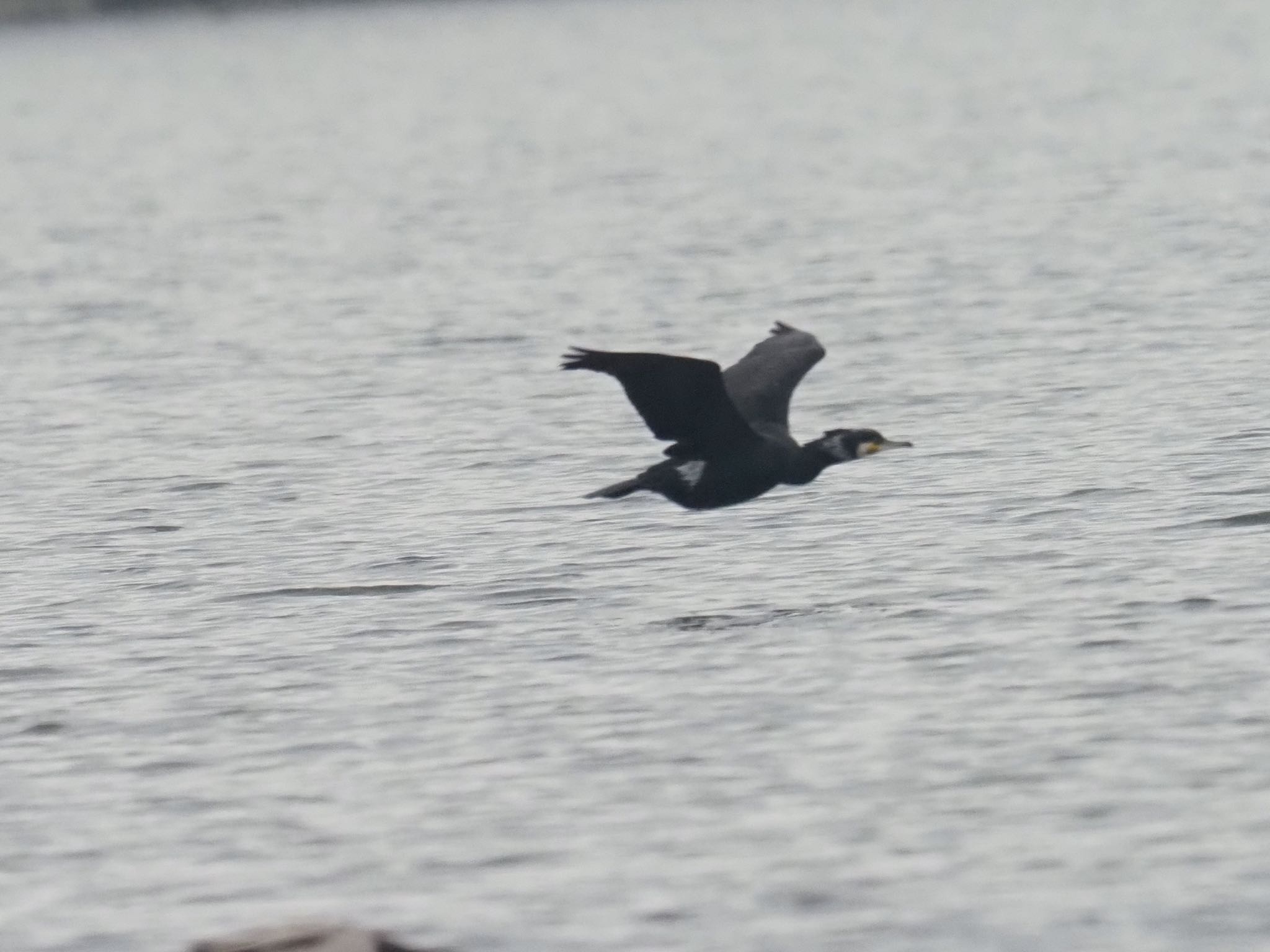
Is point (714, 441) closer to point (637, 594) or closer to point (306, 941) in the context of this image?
point (637, 594)

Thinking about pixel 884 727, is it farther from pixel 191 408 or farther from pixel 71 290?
pixel 71 290

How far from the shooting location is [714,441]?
1347cm


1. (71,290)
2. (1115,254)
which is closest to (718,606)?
(1115,254)

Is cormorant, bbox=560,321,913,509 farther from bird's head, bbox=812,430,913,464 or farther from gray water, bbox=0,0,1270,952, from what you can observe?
gray water, bbox=0,0,1270,952

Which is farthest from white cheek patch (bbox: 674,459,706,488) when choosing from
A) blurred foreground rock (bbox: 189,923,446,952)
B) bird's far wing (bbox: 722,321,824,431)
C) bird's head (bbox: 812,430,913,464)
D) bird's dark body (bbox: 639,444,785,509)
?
blurred foreground rock (bbox: 189,923,446,952)

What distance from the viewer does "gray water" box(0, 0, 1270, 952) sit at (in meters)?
9.64

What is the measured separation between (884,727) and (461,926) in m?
2.64

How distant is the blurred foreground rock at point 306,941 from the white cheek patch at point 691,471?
5287 millimetres

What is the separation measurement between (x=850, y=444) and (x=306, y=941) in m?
6.07

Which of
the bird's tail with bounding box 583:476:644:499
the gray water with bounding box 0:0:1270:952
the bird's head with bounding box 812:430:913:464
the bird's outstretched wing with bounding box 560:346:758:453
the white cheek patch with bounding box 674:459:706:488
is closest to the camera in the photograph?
the gray water with bounding box 0:0:1270:952

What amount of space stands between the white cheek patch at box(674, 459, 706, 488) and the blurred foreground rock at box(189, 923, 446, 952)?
529 centimetres

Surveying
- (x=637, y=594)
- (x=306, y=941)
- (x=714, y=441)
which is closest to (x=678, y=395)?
(x=714, y=441)

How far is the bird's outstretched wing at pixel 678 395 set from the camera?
41.2ft

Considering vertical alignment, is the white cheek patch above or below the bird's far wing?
below
